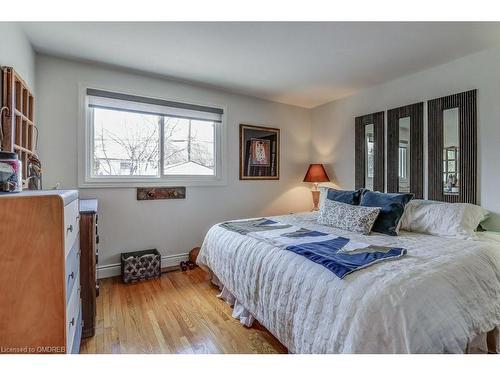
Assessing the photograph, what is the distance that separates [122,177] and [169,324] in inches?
68.4

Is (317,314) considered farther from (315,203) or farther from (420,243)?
(315,203)

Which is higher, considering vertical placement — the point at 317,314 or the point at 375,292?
the point at 375,292

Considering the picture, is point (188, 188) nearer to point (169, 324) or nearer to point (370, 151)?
point (169, 324)

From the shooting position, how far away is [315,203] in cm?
396

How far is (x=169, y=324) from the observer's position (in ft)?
6.22

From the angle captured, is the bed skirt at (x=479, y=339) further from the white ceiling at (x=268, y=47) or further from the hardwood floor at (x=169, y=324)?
the white ceiling at (x=268, y=47)

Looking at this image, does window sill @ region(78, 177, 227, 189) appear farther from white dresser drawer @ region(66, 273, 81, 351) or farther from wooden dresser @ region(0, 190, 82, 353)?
wooden dresser @ region(0, 190, 82, 353)

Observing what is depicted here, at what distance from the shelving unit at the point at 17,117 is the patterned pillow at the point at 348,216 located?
101 inches

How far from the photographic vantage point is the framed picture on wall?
3613mm

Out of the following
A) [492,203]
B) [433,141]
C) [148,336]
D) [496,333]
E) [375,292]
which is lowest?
[148,336]

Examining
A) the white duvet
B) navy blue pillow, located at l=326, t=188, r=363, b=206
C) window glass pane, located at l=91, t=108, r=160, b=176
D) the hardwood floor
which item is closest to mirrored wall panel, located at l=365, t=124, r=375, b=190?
navy blue pillow, located at l=326, t=188, r=363, b=206
